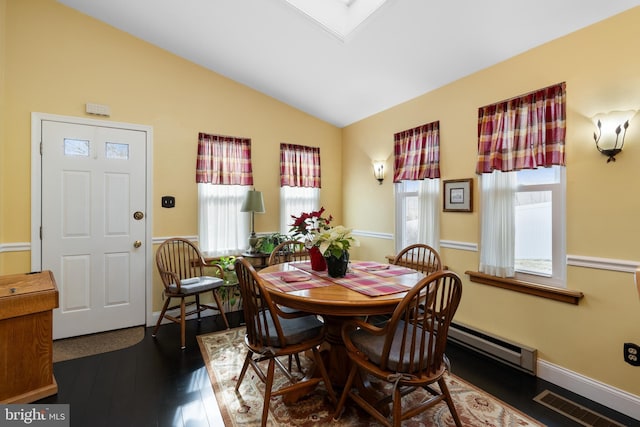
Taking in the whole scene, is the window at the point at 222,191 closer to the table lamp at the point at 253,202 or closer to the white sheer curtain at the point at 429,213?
the table lamp at the point at 253,202

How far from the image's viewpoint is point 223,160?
3.77 meters

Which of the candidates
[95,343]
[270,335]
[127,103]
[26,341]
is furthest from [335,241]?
[127,103]

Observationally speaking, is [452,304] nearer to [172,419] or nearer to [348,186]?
[172,419]

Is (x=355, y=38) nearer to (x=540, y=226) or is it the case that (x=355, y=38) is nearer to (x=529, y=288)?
(x=540, y=226)

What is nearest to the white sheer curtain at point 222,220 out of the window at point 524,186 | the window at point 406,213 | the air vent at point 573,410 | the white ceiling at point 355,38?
the white ceiling at point 355,38

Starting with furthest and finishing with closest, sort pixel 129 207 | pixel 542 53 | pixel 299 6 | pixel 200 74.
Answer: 1. pixel 200 74
2. pixel 129 207
3. pixel 299 6
4. pixel 542 53

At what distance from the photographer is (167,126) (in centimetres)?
349

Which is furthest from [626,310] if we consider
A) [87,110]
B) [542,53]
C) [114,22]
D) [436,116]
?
[114,22]

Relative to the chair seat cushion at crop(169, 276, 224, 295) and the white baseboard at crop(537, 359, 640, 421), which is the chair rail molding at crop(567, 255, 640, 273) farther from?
the chair seat cushion at crop(169, 276, 224, 295)

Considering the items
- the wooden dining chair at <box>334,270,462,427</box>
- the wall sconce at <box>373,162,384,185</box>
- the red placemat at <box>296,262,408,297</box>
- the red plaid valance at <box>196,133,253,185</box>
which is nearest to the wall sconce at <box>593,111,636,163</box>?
the wooden dining chair at <box>334,270,462,427</box>

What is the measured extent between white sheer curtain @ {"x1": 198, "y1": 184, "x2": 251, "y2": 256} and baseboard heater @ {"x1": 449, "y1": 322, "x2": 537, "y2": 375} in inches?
102

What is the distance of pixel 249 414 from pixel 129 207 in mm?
2479

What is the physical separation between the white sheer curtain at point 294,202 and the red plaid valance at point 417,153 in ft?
4.12

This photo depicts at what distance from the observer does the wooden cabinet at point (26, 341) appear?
1969 millimetres
